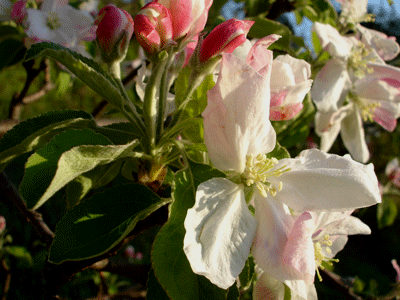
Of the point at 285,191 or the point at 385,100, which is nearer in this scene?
the point at 285,191

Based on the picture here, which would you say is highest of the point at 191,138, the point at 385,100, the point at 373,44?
the point at 191,138

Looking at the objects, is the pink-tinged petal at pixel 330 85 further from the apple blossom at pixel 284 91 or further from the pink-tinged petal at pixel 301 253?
the pink-tinged petal at pixel 301 253

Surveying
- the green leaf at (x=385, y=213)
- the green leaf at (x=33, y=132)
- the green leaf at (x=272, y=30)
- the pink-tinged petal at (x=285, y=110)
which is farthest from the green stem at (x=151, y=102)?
the green leaf at (x=385, y=213)

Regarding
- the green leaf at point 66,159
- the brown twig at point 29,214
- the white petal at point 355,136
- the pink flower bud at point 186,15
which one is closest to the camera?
the green leaf at point 66,159

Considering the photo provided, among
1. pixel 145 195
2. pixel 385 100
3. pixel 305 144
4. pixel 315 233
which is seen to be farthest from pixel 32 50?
pixel 305 144

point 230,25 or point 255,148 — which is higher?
point 230,25

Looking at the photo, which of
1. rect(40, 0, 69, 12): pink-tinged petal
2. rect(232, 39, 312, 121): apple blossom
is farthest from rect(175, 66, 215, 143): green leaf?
rect(40, 0, 69, 12): pink-tinged petal

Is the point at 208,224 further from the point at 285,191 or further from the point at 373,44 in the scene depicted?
the point at 373,44
